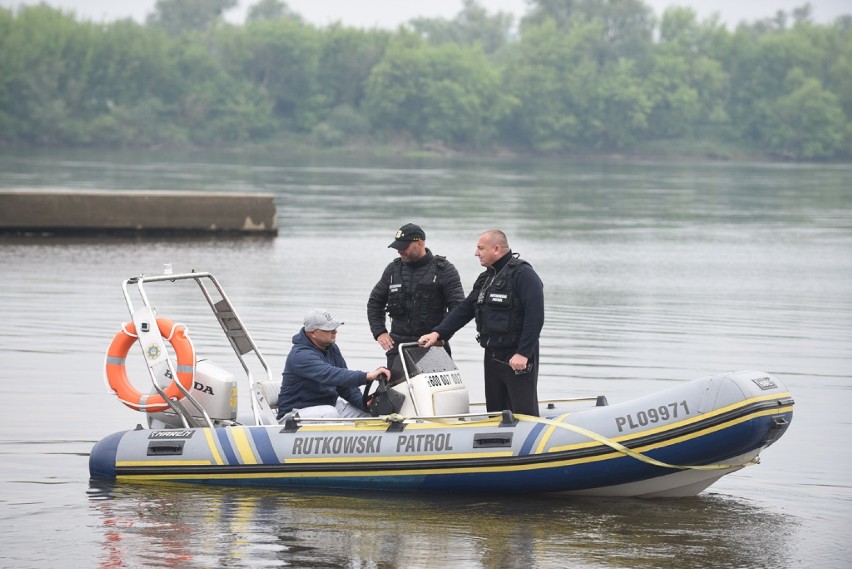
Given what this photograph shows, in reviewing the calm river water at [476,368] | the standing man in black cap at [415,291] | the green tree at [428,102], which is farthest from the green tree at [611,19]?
the standing man in black cap at [415,291]

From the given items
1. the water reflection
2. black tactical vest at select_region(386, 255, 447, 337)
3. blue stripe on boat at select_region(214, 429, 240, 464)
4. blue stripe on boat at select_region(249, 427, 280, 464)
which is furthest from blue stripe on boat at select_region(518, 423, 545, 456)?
blue stripe on boat at select_region(214, 429, 240, 464)

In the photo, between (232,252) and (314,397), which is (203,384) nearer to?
(314,397)

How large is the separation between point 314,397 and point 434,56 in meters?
128

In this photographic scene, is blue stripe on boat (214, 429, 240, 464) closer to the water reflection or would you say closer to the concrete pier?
the water reflection

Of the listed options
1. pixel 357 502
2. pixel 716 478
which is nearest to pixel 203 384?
pixel 357 502

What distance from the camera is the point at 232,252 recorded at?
2852 centimetres

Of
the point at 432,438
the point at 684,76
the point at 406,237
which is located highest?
the point at 684,76

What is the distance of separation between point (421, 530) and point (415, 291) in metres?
2.10

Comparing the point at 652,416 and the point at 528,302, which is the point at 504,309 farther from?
the point at 652,416

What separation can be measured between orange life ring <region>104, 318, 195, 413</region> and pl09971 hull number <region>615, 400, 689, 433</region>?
3163 mm

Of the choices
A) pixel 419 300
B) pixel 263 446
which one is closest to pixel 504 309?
pixel 419 300

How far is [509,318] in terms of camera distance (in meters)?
10.6

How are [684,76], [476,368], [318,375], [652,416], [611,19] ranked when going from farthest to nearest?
1. [611,19]
2. [684,76]
3. [476,368]
4. [318,375]
5. [652,416]

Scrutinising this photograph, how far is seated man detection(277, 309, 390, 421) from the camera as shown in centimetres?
1082
